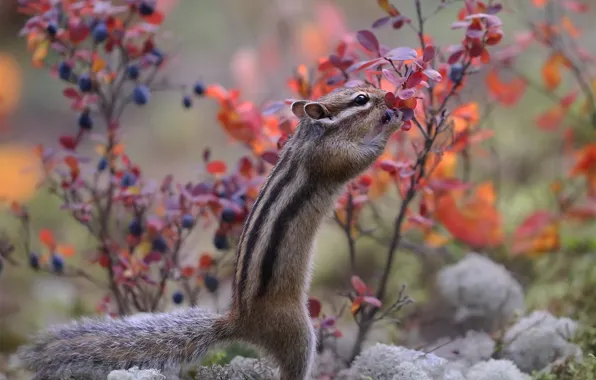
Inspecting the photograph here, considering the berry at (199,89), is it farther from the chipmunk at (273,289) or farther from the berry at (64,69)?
the chipmunk at (273,289)

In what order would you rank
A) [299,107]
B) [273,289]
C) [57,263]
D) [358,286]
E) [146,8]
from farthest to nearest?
1. [57,263]
2. [146,8]
3. [358,286]
4. [299,107]
5. [273,289]

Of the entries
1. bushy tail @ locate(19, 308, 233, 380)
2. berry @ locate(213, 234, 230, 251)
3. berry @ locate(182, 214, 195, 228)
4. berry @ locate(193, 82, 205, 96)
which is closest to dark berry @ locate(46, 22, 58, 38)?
berry @ locate(193, 82, 205, 96)

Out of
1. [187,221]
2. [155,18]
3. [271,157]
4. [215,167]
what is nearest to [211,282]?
[187,221]

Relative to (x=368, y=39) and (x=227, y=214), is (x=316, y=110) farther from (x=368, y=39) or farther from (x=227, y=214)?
(x=227, y=214)

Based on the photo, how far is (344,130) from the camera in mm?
2473

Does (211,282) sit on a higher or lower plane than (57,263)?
lower

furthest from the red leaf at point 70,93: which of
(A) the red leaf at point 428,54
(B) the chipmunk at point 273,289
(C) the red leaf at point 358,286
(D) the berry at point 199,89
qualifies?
(A) the red leaf at point 428,54

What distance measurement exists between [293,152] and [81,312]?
92.9 inches

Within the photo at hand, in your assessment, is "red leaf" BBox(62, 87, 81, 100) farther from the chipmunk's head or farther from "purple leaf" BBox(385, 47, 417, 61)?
"purple leaf" BBox(385, 47, 417, 61)

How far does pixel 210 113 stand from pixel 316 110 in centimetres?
604

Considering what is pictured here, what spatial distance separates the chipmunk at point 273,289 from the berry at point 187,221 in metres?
0.42

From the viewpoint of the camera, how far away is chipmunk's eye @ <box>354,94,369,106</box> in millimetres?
2488

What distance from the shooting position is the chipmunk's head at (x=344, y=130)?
2404 millimetres

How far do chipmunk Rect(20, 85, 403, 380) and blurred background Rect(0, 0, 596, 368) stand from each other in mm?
1057
